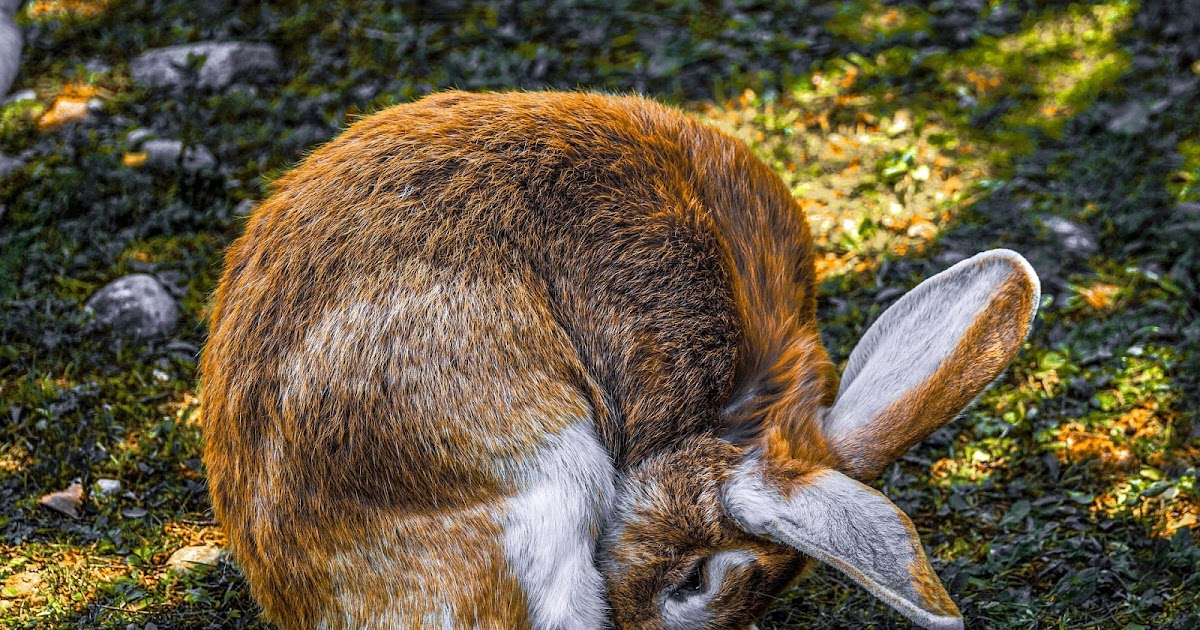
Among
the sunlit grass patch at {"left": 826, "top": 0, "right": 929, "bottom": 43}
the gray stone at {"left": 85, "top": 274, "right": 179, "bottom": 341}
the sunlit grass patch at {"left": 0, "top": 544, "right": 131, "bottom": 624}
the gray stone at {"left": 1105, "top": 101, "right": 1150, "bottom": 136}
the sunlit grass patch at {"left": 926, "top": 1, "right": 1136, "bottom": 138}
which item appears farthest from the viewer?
the sunlit grass patch at {"left": 826, "top": 0, "right": 929, "bottom": 43}

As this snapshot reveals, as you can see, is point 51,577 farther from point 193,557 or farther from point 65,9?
point 65,9

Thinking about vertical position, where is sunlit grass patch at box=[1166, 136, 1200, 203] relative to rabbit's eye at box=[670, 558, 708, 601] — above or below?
above

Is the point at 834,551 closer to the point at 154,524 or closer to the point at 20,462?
the point at 154,524

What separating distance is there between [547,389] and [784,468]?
775mm

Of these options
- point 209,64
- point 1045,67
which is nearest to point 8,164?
point 209,64

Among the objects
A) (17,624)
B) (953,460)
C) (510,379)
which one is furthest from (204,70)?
(953,460)

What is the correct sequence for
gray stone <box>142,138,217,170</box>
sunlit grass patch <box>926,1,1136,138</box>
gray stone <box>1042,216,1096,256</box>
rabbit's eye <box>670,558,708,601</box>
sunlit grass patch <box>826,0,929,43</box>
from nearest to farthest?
1. rabbit's eye <box>670,558,708,601</box>
2. gray stone <box>1042,216,1096,256</box>
3. gray stone <box>142,138,217,170</box>
4. sunlit grass patch <box>926,1,1136,138</box>
5. sunlit grass patch <box>826,0,929,43</box>

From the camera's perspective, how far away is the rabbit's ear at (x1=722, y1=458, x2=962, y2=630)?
303 centimetres

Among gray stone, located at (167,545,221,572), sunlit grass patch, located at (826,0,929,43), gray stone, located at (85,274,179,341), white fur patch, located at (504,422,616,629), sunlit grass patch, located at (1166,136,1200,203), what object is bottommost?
gray stone, located at (167,545,221,572)

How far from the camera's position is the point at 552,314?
351 centimetres

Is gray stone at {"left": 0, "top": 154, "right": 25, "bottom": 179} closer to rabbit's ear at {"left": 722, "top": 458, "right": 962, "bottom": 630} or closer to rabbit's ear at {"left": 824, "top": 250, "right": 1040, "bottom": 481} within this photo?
rabbit's ear at {"left": 722, "top": 458, "right": 962, "bottom": 630}

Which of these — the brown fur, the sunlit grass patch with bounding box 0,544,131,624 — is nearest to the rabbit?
the brown fur

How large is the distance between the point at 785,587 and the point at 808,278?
44.8 inches

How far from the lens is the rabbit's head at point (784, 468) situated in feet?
11.1
